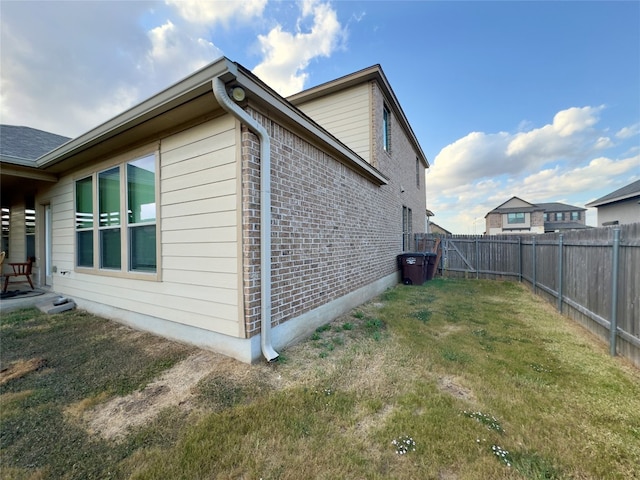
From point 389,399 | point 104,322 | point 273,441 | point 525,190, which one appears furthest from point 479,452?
point 525,190

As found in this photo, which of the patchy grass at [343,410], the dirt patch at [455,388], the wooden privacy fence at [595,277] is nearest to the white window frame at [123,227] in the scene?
the patchy grass at [343,410]

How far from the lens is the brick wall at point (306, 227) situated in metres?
3.04

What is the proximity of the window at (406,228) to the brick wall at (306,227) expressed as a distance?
3.77 m

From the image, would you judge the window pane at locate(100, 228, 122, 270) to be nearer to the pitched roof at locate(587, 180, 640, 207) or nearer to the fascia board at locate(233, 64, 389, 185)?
the fascia board at locate(233, 64, 389, 185)

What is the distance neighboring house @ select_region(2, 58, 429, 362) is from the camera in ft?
9.96

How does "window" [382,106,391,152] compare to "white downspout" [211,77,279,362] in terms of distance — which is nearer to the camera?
"white downspout" [211,77,279,362]

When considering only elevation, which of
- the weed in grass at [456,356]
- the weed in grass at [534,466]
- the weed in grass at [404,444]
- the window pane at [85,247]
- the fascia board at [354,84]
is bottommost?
the weed in grass at [456,356]

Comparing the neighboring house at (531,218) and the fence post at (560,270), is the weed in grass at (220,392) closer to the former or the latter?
the fence post at (560,270)

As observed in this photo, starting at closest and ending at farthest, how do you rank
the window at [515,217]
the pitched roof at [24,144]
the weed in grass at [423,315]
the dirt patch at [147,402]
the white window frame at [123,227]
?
the dirt patch at [147,402], the white window frame at [123,227], the weed in grass at [423,315], the pitched roof at [24,144], the window at [515,217]

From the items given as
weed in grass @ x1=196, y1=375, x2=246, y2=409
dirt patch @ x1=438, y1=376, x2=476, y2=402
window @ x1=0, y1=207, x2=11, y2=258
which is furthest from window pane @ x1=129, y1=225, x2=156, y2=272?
window @ x1=0, y1=207, x2=11, y2=258

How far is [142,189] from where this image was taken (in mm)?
4109

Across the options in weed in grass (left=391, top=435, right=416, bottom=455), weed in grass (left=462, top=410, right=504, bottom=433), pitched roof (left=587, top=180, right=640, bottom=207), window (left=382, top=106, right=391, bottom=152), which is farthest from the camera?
pitched roof (left=587, top=180, right=640, bottom=207)

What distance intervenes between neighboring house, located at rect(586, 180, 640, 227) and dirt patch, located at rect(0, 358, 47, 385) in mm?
19558

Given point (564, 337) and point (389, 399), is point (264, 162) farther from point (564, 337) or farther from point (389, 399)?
point (564, 337)
